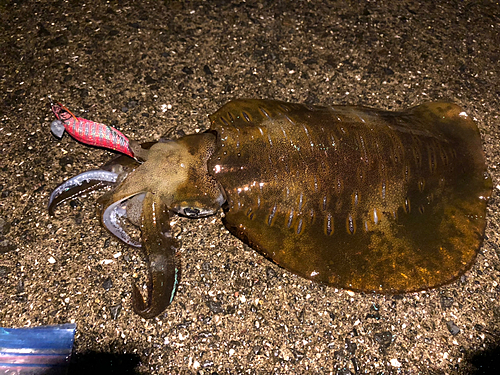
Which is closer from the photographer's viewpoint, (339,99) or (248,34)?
(339,99)

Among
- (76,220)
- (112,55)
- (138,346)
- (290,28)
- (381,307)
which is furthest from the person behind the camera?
(290,28)

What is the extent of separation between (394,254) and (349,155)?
778 millimetres

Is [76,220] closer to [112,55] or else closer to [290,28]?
[112,55]

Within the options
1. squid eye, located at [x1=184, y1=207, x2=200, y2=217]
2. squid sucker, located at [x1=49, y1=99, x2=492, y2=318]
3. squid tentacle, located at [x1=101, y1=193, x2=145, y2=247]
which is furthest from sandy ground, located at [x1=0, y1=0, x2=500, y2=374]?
squid eye, located at [x1=184, y1=207, x2=200, y2=217]

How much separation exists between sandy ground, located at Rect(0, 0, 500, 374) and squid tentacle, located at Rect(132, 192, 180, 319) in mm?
144

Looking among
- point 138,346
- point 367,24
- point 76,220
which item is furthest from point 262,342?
point 367,24

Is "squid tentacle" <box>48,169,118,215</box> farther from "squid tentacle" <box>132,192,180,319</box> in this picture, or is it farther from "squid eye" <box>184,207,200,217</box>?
"squid eye" <box>184,207,200,217</box>

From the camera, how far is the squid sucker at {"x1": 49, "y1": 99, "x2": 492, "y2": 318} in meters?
2.68

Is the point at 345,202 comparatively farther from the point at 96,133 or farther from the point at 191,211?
the point at 96,133

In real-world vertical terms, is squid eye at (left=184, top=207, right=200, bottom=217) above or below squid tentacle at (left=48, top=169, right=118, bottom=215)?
above

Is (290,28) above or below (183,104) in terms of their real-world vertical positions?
above

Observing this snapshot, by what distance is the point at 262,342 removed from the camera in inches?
108

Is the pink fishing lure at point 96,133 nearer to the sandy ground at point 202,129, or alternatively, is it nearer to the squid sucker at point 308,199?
the squid sucker at point 308,199

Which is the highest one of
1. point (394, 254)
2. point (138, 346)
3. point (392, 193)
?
point (392, 193)
